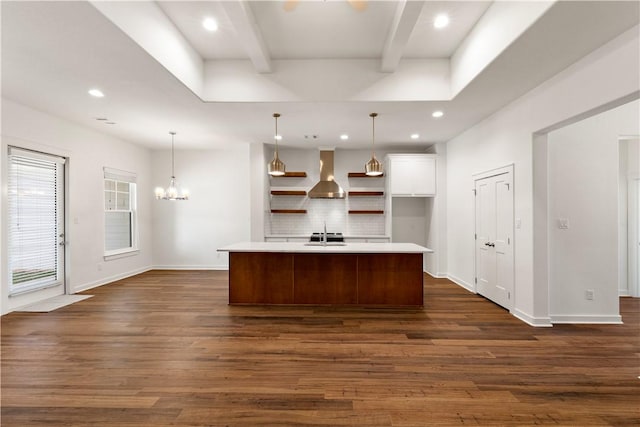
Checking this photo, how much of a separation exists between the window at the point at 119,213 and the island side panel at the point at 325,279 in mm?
4242

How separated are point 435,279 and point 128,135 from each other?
6.90m

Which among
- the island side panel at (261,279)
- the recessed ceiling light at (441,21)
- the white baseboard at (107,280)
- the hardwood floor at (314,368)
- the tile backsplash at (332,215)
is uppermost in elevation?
the recessed ceiling light at (441,21)

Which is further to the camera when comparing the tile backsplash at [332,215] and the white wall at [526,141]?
the tile backsplash at [332,215]

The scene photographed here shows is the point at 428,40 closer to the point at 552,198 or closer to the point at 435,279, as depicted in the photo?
the point at 552,198

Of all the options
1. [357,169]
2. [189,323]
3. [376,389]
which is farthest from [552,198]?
[189,323]

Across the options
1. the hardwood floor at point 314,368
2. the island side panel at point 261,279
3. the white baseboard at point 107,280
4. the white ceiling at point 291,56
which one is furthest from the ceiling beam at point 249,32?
the white baseboard at point 107,280

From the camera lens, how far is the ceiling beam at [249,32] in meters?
2.80

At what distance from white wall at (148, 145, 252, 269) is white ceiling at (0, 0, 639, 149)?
2465mm

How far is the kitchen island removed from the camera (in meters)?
4.67

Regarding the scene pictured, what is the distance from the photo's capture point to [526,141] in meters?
4.00

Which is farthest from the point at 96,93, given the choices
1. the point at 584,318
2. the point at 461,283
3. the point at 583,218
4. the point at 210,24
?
the point at 584,318

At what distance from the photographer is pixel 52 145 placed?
5070 mm

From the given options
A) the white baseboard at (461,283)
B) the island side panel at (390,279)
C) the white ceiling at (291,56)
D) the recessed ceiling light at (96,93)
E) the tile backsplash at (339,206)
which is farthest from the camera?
the tile backsplash at (339,206)

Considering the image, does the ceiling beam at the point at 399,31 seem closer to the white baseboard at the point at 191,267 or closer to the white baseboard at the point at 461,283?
the white baseboard at the point at 461,283
